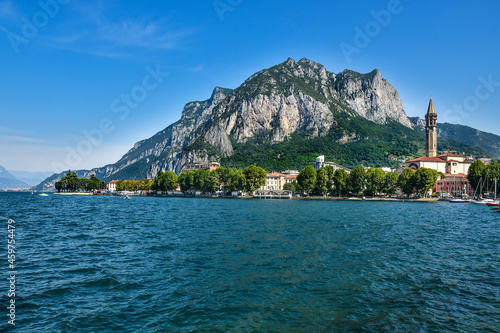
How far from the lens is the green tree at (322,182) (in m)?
110

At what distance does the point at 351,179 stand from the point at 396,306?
101935 mm

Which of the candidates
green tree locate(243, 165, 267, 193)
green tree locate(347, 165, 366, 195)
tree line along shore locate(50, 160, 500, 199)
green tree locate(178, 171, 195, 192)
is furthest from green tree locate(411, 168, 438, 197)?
green tree locate(178, 171, 195, 192)

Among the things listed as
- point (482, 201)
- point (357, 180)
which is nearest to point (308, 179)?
point (357, 180)

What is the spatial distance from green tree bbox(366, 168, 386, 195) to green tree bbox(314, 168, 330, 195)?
45.4 ft

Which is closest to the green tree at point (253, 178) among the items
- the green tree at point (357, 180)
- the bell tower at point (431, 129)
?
the green tree at point (357, 180)

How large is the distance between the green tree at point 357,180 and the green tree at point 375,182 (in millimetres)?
1731

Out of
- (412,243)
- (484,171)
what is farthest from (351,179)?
(412,243)

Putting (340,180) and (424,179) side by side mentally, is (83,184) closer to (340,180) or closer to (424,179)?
(340,180)

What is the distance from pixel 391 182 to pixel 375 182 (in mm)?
5855

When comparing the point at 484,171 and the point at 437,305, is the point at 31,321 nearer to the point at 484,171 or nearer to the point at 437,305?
the point at 437,305

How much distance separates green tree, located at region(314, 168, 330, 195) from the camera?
110m

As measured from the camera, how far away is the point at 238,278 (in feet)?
45.9

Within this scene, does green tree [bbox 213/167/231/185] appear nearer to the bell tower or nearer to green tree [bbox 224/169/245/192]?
green tree [bbox 224/169/245/192]

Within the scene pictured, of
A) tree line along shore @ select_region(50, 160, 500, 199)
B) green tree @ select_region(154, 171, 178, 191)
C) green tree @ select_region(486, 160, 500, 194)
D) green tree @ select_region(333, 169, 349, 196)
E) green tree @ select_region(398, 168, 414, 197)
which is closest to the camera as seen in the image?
green tree @ select_region(486, 160, 500, 194)
